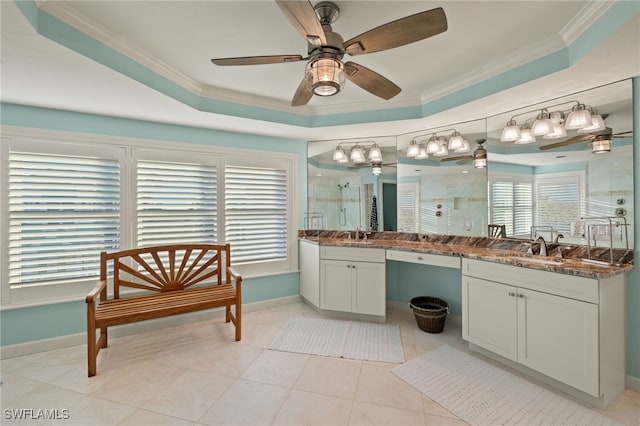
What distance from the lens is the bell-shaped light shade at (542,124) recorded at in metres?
2.37

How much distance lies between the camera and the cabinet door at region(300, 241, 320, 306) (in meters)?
3.39

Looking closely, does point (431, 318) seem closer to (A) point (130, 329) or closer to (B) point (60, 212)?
(A) point (130, 329)

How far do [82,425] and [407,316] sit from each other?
9.91ft

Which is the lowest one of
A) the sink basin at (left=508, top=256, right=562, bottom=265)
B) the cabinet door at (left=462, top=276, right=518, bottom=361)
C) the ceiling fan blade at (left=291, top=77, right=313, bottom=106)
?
the cabinet door at (left=462, top=276, right=518, bottom=361)

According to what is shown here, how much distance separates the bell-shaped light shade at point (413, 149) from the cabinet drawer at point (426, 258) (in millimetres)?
1229

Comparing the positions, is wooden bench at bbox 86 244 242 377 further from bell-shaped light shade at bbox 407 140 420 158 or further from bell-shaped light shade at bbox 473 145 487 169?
bell-shaped light shade at bbox 473 145 487 169

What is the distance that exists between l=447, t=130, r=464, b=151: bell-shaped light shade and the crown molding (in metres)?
1.24

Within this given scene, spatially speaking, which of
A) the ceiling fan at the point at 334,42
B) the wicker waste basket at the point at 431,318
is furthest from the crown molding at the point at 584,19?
the wicker waste basket at the point at 431,318

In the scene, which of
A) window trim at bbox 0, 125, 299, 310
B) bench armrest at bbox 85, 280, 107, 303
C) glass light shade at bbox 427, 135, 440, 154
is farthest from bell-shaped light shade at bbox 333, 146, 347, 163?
bench armrest at bbox 85, 280, 107, 303

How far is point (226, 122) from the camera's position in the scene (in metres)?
3.06

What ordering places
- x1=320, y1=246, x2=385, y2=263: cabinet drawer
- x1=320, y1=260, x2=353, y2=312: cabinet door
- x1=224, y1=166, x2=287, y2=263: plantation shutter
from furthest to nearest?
1. x1=224, y1=166, x2=287, y2=263: plantation shutter
2. x1=320, y1=260, x2=353, y2=312: cabinet door
3. x1=320, y1=246, x2=385, y2=263: cabinet drawer

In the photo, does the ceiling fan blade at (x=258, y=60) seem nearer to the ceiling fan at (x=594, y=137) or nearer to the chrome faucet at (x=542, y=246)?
the ceiling fan at (x=594, y=137)

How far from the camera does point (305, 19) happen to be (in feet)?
4.10

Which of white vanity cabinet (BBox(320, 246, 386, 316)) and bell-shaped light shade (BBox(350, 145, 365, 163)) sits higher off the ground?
bell-shaped light shade (BBox(350, 145, 365, 163))
